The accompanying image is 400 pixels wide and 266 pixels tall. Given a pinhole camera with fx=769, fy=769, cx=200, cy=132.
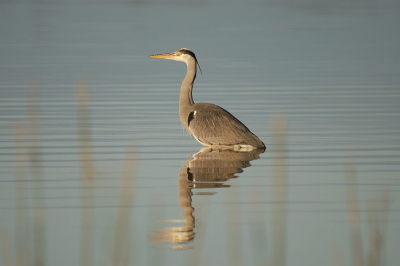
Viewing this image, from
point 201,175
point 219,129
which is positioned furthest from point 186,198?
point 219,129

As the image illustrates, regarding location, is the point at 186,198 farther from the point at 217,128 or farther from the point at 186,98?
the point at 186,98

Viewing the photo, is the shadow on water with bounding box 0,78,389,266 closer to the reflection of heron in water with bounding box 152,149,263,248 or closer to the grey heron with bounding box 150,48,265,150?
the reflection of heron in water with bounding box 152,149,263,248

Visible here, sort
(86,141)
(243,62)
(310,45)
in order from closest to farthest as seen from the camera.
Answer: (86,141) < (243,62) < (310,45)

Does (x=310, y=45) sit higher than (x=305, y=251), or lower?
higher

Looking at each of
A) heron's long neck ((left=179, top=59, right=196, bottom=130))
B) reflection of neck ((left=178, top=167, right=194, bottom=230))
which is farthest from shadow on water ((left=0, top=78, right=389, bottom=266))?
heron's long neck ((left=179, top=59, right=196, bottom=130))

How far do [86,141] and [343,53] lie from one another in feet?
59.1

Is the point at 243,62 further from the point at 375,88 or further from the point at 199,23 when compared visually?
the point at 199,23

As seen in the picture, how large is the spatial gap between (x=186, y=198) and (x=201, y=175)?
1054 mm

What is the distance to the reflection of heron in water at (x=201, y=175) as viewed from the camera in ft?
20.9

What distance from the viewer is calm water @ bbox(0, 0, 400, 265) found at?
579 cm

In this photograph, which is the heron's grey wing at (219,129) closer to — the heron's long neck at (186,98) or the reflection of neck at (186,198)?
the heron's long neck at (186,98)

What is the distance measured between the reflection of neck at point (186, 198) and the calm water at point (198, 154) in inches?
0.8

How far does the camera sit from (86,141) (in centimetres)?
477

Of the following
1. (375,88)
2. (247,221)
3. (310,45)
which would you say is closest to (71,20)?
(310,45)
